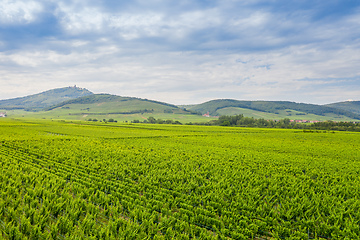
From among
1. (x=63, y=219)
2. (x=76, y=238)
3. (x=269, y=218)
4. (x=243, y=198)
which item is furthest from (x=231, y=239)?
(x=63, y=219)

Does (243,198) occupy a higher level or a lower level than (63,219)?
lower

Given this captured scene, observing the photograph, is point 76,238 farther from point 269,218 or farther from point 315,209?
point 315,209

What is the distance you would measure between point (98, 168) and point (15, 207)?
823 centimetres

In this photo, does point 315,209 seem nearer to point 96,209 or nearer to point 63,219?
point 96,209

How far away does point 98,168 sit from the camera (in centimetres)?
1816

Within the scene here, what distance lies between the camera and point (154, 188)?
13312 mm

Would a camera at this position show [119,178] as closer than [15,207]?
No

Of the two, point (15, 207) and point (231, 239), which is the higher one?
point (15, 207)

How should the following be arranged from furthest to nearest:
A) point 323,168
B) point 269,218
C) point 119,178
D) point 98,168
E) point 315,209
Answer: point 323,168
point 98,168
point 119,178
point 315,209
point 269,218

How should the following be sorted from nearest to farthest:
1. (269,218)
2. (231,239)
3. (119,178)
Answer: (231,239) < (269,218) < (119,178)

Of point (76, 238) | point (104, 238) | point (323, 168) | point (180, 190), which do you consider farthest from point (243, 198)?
point (323, 168)

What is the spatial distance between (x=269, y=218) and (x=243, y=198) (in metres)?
3.08

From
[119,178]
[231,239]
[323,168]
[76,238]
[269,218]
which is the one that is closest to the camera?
[76,238]

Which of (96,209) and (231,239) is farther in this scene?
(96,209)
